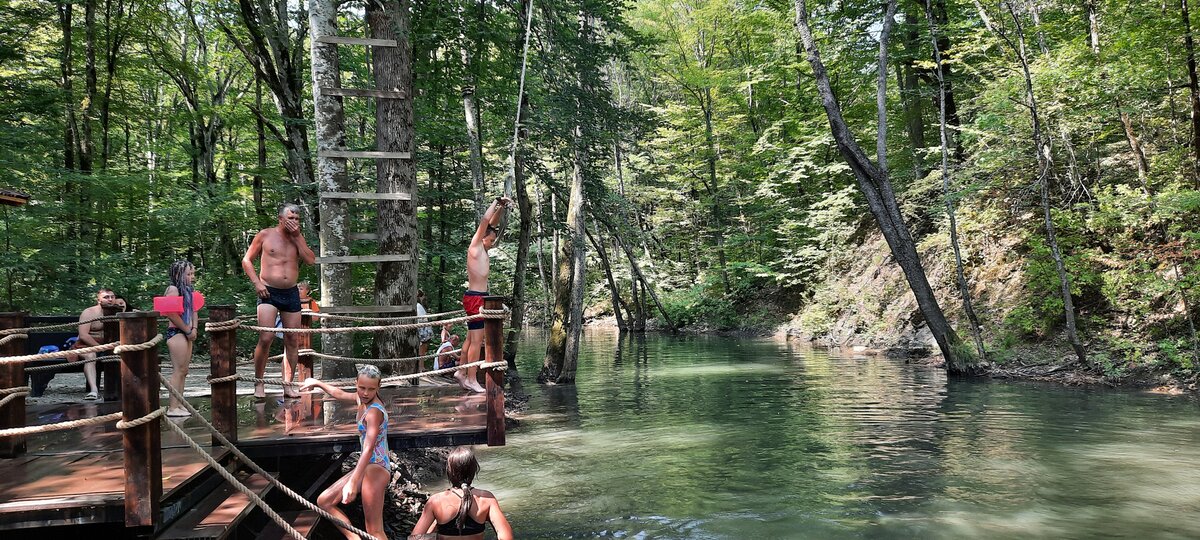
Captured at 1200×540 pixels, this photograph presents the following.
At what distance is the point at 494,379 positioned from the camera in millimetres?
5805

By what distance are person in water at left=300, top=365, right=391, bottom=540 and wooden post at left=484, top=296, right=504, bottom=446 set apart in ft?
2.77

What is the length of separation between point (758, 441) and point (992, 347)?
31.7ft

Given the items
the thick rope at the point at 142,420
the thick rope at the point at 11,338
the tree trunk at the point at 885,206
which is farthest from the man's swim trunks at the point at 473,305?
the tree trunk at the point at 885,206

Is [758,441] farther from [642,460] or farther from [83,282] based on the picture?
[83,282]

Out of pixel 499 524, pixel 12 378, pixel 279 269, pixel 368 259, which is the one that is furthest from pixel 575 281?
pixel 499 524

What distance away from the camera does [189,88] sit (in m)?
20.9

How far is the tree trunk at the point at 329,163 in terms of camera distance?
29.6 feet

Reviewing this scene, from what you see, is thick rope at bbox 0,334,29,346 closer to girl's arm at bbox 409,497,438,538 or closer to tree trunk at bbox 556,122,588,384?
girl's arm at bbox 409,497,438,538

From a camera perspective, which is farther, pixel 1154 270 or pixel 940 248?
pixel 940 248

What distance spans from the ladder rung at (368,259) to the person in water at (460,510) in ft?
14.9

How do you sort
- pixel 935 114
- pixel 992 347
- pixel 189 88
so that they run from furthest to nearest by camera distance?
1. pixel 935 114
2. pixel 189 88
3. pixel 992 347

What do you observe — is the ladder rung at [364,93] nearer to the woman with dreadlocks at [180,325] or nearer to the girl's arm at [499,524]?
the woman with dreadlocks at [180,325]

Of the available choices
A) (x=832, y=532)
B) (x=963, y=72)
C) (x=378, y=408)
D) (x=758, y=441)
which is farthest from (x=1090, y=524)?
(x=963, y=72)

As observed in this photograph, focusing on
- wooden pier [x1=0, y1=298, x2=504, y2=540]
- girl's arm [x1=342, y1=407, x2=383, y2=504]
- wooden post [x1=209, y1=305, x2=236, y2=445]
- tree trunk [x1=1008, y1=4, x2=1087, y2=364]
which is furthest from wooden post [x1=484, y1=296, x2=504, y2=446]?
tree trunk [x1=1008, y1=4, x2=1087, y2=364]
